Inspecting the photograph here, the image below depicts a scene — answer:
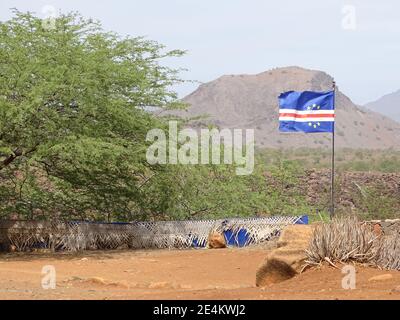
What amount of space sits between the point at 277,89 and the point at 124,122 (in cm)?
11262

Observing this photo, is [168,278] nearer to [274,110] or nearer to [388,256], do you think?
[388,256]

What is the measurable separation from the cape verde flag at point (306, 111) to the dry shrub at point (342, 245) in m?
11.9

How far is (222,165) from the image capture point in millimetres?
29578

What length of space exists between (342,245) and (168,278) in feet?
17.9

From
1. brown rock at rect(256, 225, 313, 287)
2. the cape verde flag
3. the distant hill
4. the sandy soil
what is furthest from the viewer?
the distant hill

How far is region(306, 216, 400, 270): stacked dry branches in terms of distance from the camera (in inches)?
530

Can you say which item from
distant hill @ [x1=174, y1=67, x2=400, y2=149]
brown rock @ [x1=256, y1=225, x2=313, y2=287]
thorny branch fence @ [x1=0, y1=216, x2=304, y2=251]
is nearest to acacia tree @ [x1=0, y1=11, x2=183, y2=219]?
thorny branch fence @ [x1=0, y1=216, x2=304, y2=251]

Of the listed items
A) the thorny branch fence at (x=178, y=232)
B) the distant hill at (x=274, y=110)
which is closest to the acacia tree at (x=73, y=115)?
the thorny branch fence at (x=178, y=232)

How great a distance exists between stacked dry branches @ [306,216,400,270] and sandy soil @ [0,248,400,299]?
0.30 metres

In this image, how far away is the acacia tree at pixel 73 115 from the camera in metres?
21.8

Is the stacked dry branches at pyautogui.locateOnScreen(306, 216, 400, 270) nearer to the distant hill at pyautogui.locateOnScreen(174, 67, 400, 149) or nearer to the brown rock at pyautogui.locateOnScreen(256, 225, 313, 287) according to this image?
the brown rock at pyautogui.locateOnScreen(256, 225, 313, 287)

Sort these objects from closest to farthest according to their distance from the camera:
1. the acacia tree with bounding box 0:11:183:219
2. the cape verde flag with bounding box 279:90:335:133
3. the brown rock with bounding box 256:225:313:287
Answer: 1. the brown rock with bounding box 256:225:313:287
2. the acacia tree with bounding box 0:11:183:219
3. the cape verde flag with bounding box 279:90:335:133

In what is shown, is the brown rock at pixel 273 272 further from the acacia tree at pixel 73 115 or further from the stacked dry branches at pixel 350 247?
the acacia tree at pixel 73 115

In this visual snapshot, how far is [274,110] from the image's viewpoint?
127m
